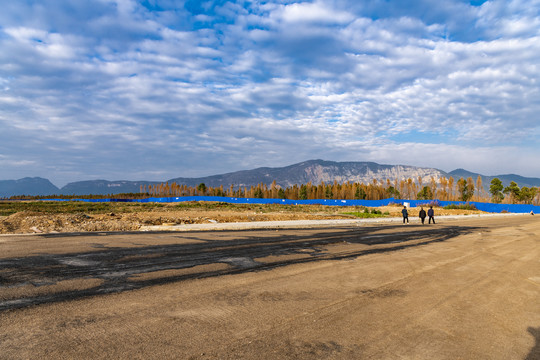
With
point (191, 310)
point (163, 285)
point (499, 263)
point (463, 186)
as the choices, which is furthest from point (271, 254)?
point (463, 186)

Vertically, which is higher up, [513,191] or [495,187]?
[495,187]

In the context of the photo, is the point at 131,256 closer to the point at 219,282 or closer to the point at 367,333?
the point at 219,282

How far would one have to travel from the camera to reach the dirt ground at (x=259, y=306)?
3924mm

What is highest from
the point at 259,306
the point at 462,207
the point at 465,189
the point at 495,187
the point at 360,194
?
the point at 495,187

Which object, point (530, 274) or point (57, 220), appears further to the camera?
point (57, 220)

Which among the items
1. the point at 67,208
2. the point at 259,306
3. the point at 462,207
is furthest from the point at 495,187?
the point at 259,306

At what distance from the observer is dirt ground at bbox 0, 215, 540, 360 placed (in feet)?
12.9

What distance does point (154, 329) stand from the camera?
14.1 feet

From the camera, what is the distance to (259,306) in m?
5.38

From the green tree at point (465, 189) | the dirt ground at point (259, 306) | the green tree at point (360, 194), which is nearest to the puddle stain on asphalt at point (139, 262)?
the dirt ground at point (259, 306)

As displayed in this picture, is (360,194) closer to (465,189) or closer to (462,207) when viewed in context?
(465,189)

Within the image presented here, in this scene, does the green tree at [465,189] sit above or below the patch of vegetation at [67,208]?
above

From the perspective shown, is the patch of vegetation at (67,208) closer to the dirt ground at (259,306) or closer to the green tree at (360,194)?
the dirt ground at (259,306)

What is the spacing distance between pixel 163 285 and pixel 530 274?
9537mm
